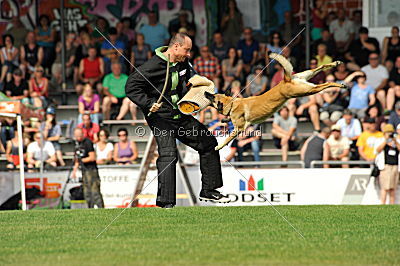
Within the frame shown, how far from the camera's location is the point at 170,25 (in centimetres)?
2230

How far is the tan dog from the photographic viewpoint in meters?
9.51

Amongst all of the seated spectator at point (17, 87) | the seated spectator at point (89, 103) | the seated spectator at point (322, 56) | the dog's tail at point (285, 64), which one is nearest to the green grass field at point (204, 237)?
the dog's tail at point (285, 64)

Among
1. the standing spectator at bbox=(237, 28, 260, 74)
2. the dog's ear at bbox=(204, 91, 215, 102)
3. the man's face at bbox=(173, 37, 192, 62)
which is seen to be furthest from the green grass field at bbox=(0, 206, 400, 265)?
the standing spectator at bbox=(237, 28, 260, 74)

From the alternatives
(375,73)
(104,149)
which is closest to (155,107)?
(104,149)

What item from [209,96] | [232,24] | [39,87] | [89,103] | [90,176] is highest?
[232,24]

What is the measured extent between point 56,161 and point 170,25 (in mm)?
4906

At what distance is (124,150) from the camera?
1898 centimetres

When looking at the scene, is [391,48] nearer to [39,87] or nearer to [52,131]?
[52,131]

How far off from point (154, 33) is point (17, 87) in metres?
3.44

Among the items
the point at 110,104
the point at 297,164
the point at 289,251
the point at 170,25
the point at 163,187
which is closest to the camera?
the point at 289,251

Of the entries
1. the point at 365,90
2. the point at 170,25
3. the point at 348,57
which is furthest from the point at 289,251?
the point at 170,25

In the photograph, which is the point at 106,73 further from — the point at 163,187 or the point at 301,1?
the point at 163,187

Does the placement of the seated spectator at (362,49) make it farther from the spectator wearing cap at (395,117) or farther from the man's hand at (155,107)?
the man's hand at (155,107)

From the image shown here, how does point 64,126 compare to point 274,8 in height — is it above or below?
below
